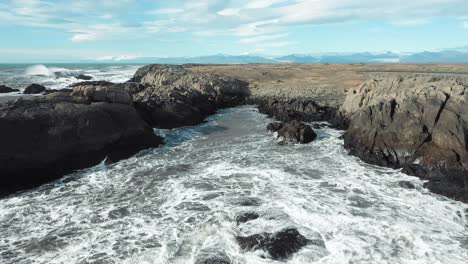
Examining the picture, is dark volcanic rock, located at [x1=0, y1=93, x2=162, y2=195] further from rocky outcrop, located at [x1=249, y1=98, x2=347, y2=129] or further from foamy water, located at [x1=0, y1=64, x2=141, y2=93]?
foamy water, located at [x1=0, y1=64, x2=141, y2=93]

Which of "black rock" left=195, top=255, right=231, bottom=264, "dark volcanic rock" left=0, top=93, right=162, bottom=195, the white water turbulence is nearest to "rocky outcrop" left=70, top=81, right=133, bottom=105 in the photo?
"dark volcanic rock" left=0, top=93, right=162, bottom=195

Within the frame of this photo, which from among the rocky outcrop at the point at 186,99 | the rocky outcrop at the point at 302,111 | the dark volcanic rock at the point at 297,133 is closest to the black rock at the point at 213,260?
the dark volcanic rock at the point at 297,133

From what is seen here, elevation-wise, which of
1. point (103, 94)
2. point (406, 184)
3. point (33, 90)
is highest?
point (103, 94)

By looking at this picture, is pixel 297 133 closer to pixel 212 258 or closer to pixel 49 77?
pixel 212 258

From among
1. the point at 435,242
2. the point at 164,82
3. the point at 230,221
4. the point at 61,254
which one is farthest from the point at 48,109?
the point at 164,82

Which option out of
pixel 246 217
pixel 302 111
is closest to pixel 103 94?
pixel 246 217

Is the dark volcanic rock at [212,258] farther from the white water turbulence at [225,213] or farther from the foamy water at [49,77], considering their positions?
the foamy water at [49,77]

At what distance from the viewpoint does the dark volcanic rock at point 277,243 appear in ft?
53.1

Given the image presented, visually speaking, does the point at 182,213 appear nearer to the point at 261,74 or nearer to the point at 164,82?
the point at 164,82

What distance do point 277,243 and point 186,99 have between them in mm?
33934

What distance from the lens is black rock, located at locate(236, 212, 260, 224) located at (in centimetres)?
1919

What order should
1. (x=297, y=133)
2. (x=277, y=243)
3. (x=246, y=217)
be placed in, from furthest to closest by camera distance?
1. (x=297, y=133)
2. (x=246, y=217)
3. (x=277, y=243)

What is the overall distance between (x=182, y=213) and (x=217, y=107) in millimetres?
35813

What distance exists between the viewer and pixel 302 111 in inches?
1885
